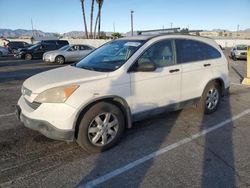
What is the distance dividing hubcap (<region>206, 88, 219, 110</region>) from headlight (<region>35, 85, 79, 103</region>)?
3.38 metres

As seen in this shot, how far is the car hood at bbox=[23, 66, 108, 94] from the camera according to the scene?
148 inches

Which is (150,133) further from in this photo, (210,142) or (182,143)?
(210,142)

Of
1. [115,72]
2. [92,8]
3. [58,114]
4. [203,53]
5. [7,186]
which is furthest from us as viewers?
[92,8]

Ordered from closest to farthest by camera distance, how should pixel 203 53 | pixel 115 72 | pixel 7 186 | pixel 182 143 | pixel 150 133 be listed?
pixel 7 186 < pixel 115 72 < pixel 182 143 < pixel 150 133 < pixel 203 53

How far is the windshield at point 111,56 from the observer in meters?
4.37

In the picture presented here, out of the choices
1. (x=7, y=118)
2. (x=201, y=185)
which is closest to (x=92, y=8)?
(x=7, y=118)

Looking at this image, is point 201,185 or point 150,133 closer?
point 201,185

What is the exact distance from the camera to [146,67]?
13.9ft

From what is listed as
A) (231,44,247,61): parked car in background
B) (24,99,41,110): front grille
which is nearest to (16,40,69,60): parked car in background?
(231,44,247,61): parked car in background

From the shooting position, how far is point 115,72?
406 cm

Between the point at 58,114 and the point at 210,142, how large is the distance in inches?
101

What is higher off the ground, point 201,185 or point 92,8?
point 92,8

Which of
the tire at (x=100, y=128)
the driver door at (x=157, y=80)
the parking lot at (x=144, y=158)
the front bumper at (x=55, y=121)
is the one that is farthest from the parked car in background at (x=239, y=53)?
the front bumper at (x=55, y=121)

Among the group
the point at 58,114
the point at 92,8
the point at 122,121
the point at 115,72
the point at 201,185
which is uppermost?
the point at 92,8
